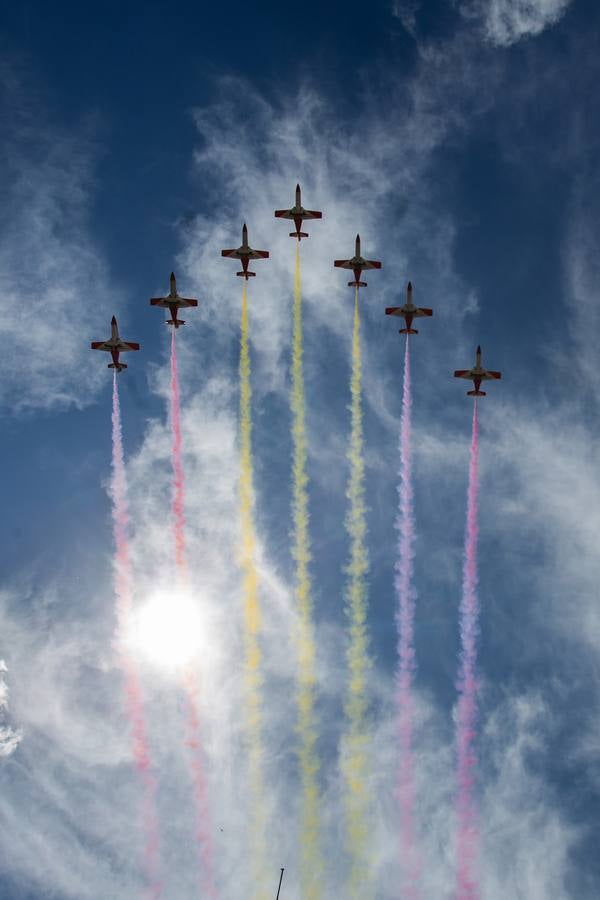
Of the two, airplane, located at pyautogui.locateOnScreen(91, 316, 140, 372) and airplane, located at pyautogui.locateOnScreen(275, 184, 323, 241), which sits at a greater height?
airplane, located at pyautogui.locateOnScreen(275, 184, 323, 241)

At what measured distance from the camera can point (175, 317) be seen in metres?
143

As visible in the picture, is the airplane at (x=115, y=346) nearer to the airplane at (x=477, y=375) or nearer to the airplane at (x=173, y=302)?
the airplane at (x=173, y=302)

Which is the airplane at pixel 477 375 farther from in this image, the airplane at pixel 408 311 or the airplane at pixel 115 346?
the airplane at pixel 115 346

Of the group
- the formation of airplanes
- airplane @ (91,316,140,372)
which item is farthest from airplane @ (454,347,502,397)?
airplane @ (91,316,140,372)

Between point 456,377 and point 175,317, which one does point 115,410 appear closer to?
point 175,317

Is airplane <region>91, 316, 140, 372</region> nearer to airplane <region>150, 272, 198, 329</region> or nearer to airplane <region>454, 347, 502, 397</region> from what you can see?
airplane <region>150, 272, 198, 329</region>

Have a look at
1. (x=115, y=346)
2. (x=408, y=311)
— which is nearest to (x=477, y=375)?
(x=408, y=311)

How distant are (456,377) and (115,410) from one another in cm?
4857

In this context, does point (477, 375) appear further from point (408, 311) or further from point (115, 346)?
point (115, 346)

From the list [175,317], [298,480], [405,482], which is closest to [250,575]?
[298,480]

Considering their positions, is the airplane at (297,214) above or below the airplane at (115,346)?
above

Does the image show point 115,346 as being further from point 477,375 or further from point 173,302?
point 477,375

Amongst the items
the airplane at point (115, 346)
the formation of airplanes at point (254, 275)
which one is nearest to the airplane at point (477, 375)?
the formation of airplanes at point (254, 275)

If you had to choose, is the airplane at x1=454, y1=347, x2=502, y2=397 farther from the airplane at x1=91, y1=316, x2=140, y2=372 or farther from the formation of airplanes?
the airplane at x1=91, y1=316, x2=140, y2=372
